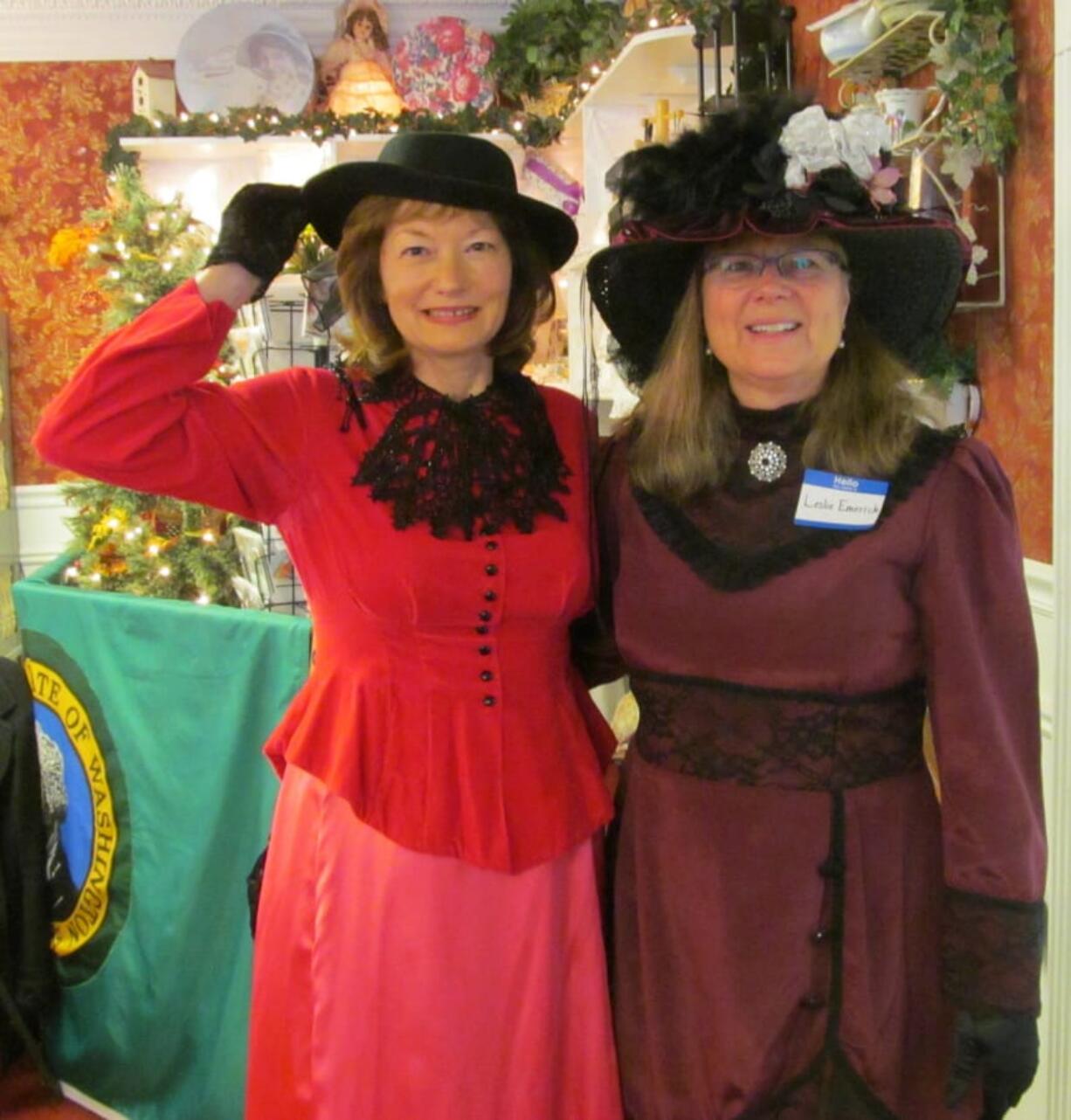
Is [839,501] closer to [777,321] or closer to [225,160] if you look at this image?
[777,321]

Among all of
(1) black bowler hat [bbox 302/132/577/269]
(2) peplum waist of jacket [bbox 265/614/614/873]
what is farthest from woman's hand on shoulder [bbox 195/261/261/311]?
(2) peplum waist of jacket [bbox 265/614/614/873]

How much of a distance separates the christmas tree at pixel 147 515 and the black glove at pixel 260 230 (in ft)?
5.00

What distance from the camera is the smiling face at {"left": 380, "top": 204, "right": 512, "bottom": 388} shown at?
145cm

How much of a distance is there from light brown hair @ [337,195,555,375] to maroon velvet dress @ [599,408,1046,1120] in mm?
359

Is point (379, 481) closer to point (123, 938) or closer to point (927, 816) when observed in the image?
point (927, 816)

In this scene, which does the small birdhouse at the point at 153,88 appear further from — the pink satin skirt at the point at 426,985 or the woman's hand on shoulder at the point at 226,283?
the pink satin skirt at the point at 426,985

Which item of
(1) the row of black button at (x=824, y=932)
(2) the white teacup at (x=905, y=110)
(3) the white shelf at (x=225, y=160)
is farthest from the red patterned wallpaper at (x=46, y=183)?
(1) the row of black button at (x=824, y=932)

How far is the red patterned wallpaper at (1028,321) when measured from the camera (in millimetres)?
1958

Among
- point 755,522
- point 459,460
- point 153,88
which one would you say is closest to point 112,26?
point 153,88

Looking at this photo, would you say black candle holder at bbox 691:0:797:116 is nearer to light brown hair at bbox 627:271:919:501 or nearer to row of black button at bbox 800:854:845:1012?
light brown hair at bbox 627:271:919:501

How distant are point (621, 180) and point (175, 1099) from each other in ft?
6.51

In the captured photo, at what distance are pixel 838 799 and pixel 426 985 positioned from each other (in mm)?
513

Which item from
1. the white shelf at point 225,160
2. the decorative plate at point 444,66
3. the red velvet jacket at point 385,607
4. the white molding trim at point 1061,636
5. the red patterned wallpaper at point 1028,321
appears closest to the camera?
the red velvet jacket at point 385,607

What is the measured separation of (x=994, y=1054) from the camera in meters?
1.28
